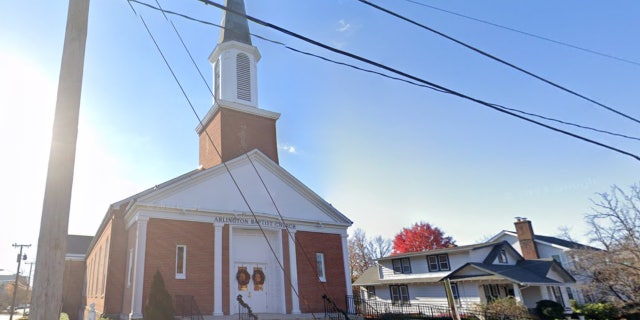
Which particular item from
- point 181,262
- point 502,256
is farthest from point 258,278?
point 502,256

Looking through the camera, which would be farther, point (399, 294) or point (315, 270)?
point (399, 294)

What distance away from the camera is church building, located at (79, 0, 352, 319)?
14.6 m

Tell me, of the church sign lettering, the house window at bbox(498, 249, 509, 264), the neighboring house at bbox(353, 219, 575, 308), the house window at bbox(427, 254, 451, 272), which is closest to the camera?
the church sign lettering

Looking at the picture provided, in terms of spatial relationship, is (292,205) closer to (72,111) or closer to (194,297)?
(194,297)

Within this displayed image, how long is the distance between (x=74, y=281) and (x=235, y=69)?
21.7 meters

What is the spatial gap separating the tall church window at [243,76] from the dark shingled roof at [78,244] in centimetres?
2163

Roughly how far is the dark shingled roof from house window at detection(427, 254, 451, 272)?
28332mm

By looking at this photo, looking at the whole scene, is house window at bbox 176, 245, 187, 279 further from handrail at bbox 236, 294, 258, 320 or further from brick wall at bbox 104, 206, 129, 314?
brick wall at bbox 104, 206, 129, 314

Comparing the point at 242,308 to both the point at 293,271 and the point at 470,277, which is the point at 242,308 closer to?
the point at 293,271

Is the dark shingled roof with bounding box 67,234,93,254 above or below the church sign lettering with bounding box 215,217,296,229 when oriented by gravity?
above

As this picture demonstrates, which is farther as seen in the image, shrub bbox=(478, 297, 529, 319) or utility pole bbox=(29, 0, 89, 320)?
shrub bbox=(478, 297, 529, 319)

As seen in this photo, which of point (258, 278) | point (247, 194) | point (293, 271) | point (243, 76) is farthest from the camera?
point (243, 76)

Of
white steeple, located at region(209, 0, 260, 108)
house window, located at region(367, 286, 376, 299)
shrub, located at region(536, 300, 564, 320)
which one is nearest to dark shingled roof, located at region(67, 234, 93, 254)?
white steeple, located at region(209, 0, 260, 108)

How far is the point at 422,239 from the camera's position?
155 feet
